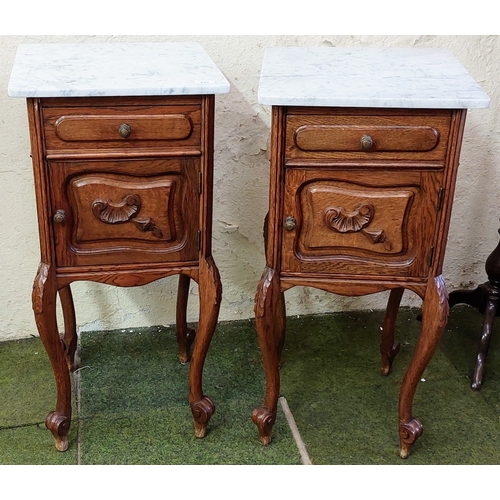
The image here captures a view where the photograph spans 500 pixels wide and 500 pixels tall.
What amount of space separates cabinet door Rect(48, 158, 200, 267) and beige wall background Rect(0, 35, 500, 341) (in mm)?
582

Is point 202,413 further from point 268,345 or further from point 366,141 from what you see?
point 366,141

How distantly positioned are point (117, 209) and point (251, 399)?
78 centimetres

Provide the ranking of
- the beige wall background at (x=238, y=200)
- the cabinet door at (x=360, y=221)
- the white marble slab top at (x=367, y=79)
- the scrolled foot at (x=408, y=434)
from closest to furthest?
the white marble slab top at (x=367, y=79) < the cabinet door at (x=360, y=221) < the scrolled foot at (x=408, y=434) < the beige wall background at (x=238, y=200)

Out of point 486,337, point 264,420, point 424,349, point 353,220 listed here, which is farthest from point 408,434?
point 353,220

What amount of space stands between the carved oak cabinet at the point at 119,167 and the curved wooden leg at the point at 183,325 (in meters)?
0.40

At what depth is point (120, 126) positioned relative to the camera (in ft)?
5.63

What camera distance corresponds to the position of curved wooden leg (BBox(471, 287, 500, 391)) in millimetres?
2320

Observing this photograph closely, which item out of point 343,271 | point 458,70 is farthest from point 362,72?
point 343,271

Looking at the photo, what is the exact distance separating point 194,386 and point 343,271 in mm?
546

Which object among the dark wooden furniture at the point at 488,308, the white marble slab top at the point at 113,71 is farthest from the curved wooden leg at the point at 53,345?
the dark wooden furniture at the point at 488,308

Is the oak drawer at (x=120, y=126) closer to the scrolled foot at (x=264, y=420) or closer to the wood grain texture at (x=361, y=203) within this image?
the wood grain texture at (x=361, y=203)

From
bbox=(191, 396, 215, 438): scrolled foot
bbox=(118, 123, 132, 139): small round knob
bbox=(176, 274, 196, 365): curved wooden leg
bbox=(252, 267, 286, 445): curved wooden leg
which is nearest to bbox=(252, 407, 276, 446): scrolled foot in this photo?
bbox=(252, 267, 286, 445): curved wooden leg

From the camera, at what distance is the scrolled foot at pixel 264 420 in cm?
201

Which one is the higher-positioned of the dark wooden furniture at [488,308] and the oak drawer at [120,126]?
the oak drawer at [120,126]
